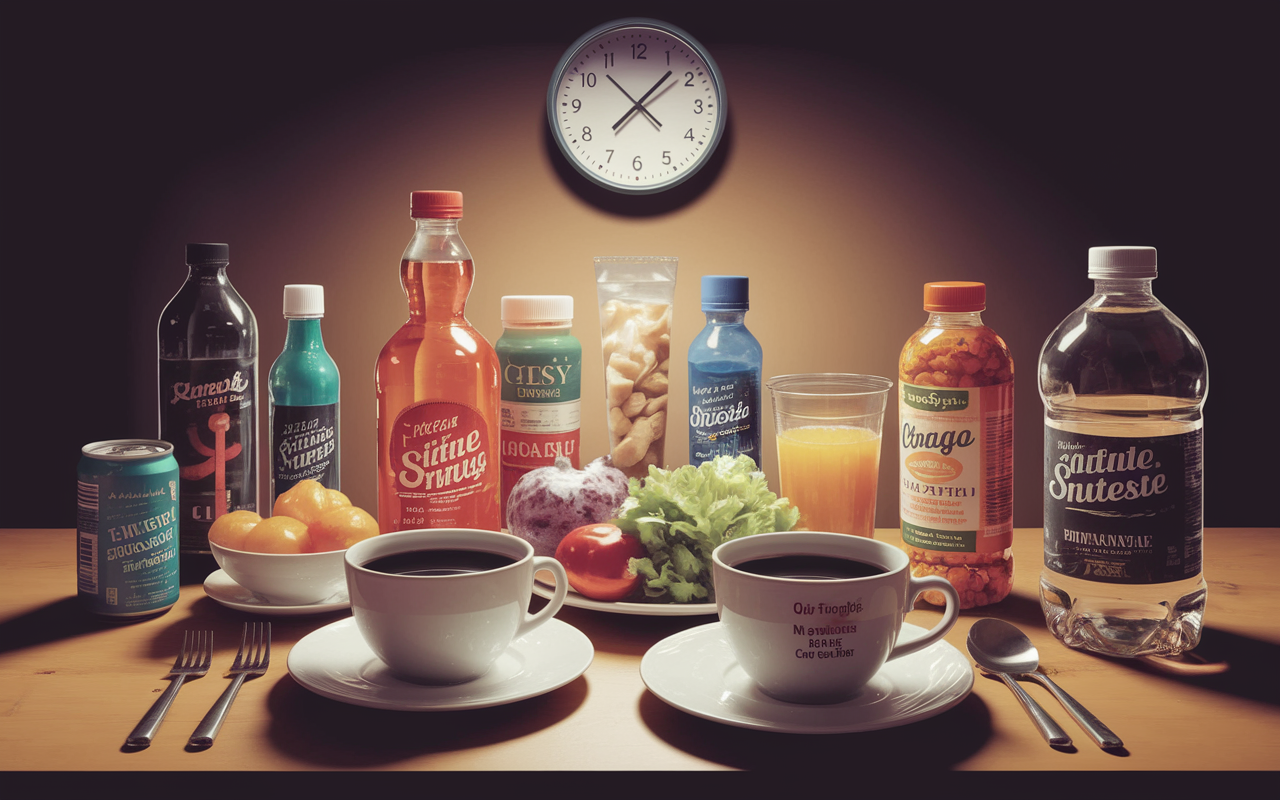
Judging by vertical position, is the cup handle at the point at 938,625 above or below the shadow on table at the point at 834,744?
above

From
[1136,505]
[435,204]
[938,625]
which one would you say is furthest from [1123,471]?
[435,204]

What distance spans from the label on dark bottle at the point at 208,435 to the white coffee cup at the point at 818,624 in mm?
647

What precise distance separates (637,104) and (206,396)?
0.71 meters

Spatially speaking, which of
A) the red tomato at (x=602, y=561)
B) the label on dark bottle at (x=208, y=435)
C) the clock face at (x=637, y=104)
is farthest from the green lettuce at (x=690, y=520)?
the clock face at (x=637, y=104)

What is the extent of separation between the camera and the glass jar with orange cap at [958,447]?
0.97m

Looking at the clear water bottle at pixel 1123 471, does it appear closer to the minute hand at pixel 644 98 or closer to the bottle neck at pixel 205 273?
the minute hand at pixel 644 98

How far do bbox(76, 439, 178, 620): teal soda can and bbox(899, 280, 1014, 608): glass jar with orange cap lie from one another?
74cm

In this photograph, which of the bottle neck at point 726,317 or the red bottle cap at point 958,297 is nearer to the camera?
the red bottle cap at point 958,297

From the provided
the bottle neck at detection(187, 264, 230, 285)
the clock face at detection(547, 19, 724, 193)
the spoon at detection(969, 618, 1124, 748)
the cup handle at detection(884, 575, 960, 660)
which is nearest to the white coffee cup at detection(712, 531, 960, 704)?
the cup handle at detection(884, 575, 960, 660)

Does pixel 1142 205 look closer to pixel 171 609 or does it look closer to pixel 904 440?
pixel 904 440

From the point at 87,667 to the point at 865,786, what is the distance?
65 centimetres

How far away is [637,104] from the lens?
4.57ft

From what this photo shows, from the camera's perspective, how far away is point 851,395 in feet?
3.56

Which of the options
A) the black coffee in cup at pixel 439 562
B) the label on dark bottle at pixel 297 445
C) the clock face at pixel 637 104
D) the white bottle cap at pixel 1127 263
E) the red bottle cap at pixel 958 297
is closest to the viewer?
the black coffee in cup at pixel 439 562
